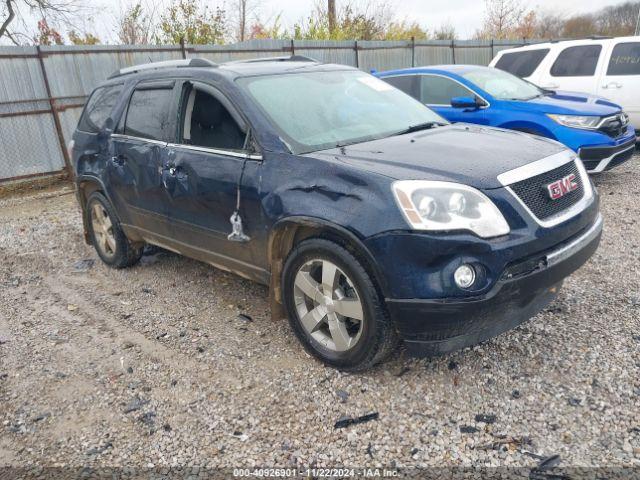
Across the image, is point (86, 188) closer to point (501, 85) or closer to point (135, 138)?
point (135, 138)

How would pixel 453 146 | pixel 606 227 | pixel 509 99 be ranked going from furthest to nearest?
pixel 509 99
pixel 606 227
pixel 453 146

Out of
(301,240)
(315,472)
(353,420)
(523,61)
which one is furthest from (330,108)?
(523,61)

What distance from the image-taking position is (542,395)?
286 centimetres

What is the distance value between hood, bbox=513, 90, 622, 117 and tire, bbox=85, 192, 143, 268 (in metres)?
4.99

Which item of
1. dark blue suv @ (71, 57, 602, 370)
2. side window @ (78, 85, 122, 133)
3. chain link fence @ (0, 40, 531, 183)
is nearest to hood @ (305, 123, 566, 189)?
dark blue suv @ (71, 57, 602, 370)

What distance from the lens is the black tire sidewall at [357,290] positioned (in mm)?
2846

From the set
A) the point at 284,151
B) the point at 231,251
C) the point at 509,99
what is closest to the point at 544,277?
the point at 284,151

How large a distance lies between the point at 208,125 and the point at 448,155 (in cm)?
170

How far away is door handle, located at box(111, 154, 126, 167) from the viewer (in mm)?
4500

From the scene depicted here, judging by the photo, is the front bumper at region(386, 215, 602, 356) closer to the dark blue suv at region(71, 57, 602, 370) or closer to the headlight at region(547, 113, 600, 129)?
the dark blue suv at region(71, 57, 602, 370)

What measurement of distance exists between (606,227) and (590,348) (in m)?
2.67

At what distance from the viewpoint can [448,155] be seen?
10.1ft

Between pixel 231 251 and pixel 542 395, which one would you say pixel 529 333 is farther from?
pixel 231 251

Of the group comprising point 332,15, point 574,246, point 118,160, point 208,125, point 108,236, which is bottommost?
point 108,236
